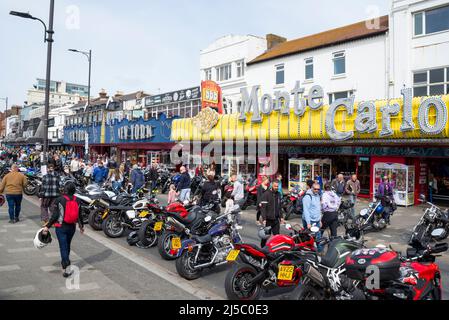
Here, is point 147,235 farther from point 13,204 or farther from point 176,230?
point 13,204

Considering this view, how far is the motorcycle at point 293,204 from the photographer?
13762mm

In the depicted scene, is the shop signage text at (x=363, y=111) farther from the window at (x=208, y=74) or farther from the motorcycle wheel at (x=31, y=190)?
the motorcycle wheel at (x=31, y=190)

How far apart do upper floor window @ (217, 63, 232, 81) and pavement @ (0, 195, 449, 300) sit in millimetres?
21852

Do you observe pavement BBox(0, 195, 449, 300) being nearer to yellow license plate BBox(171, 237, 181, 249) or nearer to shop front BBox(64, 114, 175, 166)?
yellow license plate BBox(171, 237, 181, 249)

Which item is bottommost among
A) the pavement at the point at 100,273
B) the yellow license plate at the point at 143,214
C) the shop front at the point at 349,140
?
the pavement at the point at 100,273

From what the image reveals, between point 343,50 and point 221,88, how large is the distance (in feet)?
35.8

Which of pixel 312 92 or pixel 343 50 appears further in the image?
pixel 343 50

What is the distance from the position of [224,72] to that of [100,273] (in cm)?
2570

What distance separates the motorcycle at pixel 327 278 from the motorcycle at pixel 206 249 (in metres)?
2.00

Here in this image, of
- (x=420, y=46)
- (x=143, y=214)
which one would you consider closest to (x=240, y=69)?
(x=420, y=46)

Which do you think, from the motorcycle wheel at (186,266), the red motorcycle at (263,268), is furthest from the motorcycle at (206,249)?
the red motorcycle at (263,268)

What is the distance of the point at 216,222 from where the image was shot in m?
8.07

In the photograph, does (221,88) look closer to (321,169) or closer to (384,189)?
(321,169)
